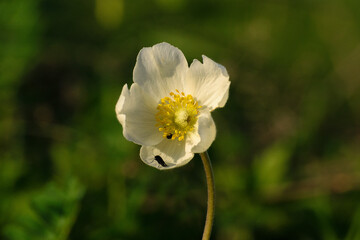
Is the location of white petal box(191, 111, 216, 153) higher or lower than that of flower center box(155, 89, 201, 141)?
higher

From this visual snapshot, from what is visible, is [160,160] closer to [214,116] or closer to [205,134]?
[205,134]

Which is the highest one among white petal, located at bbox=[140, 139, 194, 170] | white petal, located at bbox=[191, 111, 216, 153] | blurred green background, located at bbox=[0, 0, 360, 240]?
white petal, located at bbox=[191, 111, 216, 153]

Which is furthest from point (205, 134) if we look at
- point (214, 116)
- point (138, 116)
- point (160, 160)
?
point (214, 116)

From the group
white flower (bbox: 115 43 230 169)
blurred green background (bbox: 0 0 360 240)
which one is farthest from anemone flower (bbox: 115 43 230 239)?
blurred green background (bbox: 0 0 360 240)

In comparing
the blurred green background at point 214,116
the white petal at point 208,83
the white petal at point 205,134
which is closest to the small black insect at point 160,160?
the white petal at point 205,134

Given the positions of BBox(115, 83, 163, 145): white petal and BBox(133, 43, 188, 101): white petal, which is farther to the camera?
BBox(133, 43, 188, 101): white petal

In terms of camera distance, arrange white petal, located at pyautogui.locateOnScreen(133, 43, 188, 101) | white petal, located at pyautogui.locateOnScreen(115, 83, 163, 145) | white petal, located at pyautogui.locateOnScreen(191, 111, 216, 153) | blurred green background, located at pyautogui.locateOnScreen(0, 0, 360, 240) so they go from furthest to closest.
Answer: blurred green background, located at pyautogui.locateOnScreen(0, 0, 360, 240), white petal, located at pyautogui.locateOnScreen(133, 43, 188, 101), white petal, located at pyautogui.locateOnScreen(115, 83, 163, 145), white petal, located at pyautogui.locateOnScreen(191, 111, 216, 153)

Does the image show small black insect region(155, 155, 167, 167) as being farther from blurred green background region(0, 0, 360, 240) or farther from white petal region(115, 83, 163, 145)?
blurred green background region(0, 0, 360, 240)
